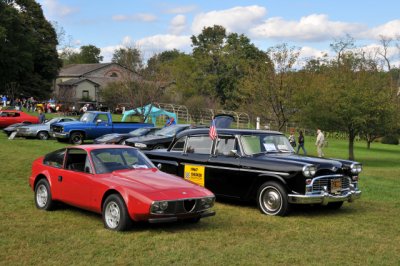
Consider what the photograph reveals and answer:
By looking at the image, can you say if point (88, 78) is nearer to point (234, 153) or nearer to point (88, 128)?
point (88, 128)

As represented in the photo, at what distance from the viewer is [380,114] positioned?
98.6 feet

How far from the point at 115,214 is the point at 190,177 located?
131 inches

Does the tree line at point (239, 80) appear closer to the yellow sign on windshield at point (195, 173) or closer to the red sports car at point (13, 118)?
the red sports car at point (13, 118)

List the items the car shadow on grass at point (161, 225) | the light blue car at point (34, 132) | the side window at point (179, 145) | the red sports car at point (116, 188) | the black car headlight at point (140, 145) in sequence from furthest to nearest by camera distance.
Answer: the light blue car at point (34, 132) < the black car headlight at point (140, 145) < the side window at point (179, 145) < the car shadow on grass at point (161, 225) < the red sports car at point (116, 188)

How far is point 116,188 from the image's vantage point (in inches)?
320

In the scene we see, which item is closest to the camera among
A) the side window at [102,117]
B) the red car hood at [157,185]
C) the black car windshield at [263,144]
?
the red car hood at [157,185]

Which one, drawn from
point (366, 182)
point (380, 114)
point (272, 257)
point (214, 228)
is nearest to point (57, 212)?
point (214, 228)

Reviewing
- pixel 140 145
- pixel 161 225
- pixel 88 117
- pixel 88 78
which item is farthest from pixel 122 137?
pixel 88 78

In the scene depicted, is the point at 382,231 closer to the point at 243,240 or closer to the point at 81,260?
the point at 243,240

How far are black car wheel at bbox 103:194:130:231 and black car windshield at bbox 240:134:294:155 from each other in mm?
3397

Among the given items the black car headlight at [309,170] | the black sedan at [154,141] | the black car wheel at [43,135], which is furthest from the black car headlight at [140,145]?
the black car headlight at [309,170]

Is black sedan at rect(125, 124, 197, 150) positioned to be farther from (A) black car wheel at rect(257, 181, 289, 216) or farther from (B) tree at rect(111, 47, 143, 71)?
(B) tree at rect(111, 47, 143, 71)

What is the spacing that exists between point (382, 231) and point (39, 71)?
2308 inches

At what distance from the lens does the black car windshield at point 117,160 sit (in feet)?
29.4
